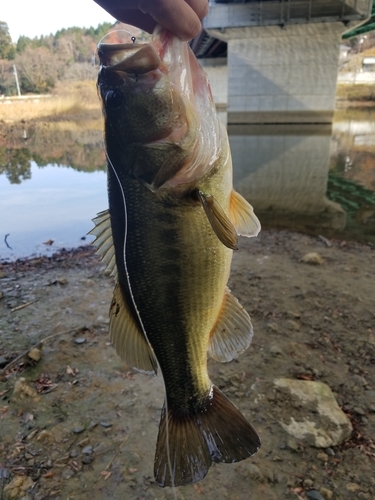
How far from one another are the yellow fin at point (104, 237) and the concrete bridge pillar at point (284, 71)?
97.9 feet

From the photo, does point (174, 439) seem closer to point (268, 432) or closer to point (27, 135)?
point (268, 432)

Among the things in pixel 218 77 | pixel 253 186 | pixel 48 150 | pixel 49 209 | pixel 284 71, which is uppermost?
pixel 284 71

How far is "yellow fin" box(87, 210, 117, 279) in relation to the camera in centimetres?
208

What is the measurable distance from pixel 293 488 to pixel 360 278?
4062 mm

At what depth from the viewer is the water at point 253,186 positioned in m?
9.54

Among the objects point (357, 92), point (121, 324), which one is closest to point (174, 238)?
point (121, 324)

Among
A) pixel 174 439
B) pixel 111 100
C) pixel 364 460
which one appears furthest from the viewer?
pixel 364 460

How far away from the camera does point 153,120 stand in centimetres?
182

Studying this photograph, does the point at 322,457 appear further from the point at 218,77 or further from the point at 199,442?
the point at 218,77

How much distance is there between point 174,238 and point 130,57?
31.5 inches

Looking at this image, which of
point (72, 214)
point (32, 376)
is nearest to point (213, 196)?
point (32, 376)

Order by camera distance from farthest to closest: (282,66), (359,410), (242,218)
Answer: (282,66) → (359,410) → (242,218)

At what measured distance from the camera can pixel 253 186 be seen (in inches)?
528

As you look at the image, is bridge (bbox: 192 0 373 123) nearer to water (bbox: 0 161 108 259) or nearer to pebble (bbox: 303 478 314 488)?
water (bbox: 0 161 108 259)
